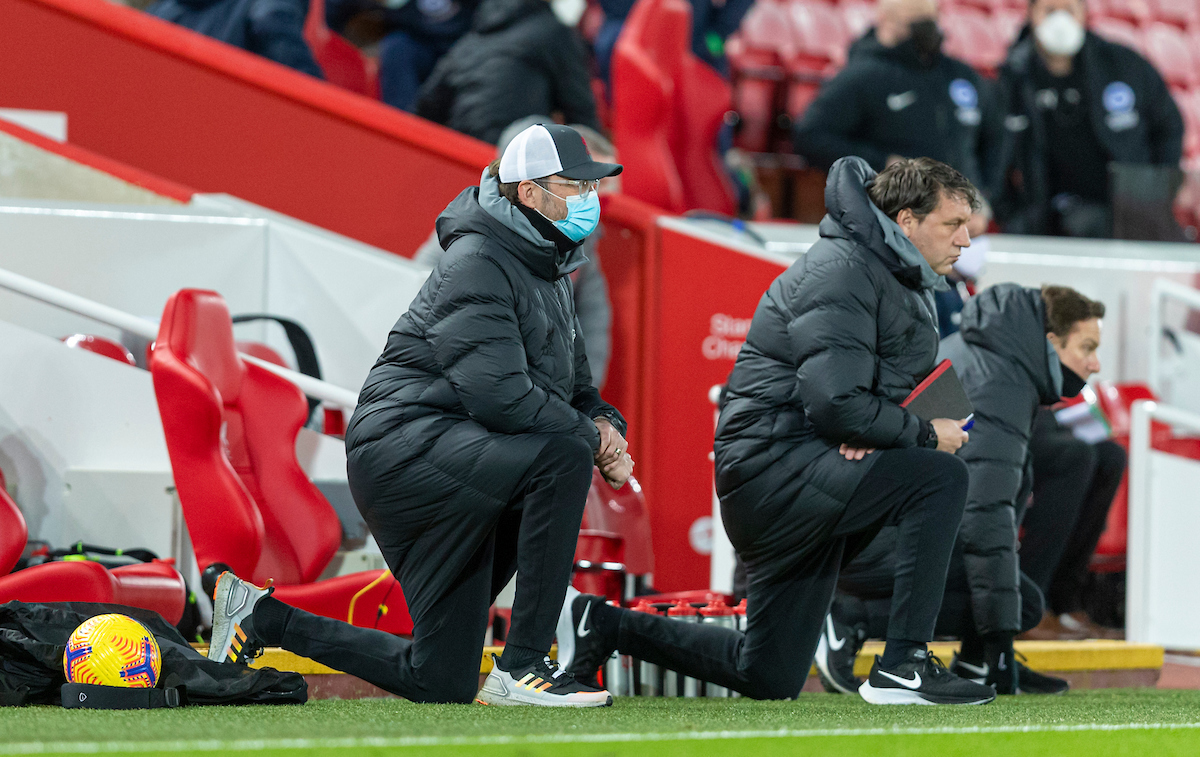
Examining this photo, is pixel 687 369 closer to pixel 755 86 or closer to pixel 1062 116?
pixel 1062 116

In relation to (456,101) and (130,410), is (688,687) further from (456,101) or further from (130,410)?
(456,101)

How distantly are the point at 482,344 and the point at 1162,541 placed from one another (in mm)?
3296

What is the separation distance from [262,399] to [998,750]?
2.49 m

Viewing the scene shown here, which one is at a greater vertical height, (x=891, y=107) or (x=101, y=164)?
(x=891, y=107)

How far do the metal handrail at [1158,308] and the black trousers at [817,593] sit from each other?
11.0 feet

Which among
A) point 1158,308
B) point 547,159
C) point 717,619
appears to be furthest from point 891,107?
point 547,159

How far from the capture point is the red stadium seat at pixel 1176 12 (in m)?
11.6

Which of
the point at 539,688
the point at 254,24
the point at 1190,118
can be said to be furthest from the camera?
the point at 1190,118

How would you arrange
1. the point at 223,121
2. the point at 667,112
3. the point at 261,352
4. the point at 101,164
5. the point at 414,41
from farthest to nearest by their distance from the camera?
the point at 414,41 → the point at 667,112 → the point at 223,121 → the point at 101,164 → the point at 261,352

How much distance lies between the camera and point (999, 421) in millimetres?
4164

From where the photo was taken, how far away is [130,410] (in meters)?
4.66

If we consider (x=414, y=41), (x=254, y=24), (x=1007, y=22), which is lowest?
(x=254, y=24)

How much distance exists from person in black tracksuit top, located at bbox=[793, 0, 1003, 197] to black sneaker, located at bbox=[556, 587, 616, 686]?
Answer: 11.7 ft

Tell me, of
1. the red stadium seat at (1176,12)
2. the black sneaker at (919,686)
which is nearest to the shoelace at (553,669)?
the black sneaker at (919,686)
